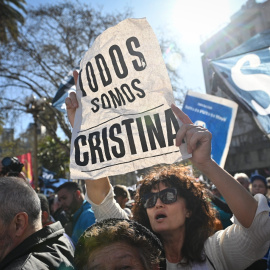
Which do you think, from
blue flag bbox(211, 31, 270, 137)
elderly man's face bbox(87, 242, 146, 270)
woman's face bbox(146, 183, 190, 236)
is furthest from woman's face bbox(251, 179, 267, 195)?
elderly man's face bbox(87, 242, 146, 270)

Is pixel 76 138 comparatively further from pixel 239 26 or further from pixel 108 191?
pixel 239 26

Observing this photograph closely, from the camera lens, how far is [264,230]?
5.69 feet

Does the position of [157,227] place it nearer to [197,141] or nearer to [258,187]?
[197,141]

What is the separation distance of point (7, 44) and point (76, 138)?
1546 cm

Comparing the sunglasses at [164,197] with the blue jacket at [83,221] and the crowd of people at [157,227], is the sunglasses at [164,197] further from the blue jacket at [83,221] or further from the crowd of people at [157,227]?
the blue jacket at [83,221]

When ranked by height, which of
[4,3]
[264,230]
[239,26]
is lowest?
[264,230]

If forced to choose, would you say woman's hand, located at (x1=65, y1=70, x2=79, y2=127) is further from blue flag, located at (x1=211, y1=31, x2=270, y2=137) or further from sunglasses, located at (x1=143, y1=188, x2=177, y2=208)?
blue flag, located at (x1=211, y1=31, x2=270, y2=137)

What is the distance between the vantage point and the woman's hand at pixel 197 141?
5.65 ft

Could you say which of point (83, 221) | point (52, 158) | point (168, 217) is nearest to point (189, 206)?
point (168, 217)

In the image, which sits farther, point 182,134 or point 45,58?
point 45,58

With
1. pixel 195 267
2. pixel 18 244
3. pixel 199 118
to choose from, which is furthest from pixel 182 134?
pixel 199 118

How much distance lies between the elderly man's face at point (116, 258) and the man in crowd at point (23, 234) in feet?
1.68

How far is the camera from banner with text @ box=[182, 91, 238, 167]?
4309 mm

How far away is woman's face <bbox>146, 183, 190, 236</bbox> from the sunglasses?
0.07ft
